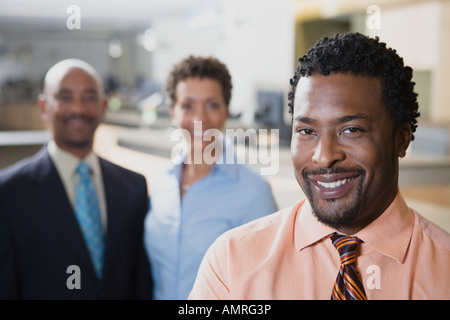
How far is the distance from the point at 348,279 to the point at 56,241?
760mm

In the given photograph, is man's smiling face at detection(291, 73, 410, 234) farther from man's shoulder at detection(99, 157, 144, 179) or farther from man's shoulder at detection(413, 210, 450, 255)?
man's shoulder at detection(99, 157, 144, 179)

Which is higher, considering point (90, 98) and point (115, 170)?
point (90, 98)

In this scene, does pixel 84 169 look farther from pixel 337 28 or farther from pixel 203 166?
pixel 337 28

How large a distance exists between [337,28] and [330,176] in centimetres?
542

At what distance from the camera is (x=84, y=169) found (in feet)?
4.57

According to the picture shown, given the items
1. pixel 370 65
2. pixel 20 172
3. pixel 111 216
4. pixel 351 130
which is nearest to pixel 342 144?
pixel 351 130

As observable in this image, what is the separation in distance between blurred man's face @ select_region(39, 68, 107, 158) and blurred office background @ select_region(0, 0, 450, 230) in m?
0.17

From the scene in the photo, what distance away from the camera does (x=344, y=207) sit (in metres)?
0.85

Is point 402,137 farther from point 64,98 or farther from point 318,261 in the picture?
point 64,98

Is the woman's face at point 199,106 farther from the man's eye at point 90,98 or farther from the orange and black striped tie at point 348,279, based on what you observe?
the orange and black striped tie at point 348,279

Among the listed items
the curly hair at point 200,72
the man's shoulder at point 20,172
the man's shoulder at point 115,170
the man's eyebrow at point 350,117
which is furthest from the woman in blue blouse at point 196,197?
the man's eyebrow at point 350,117

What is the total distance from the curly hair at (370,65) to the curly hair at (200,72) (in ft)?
1.69

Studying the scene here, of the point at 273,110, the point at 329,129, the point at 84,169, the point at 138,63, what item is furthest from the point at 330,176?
the point at 138,63

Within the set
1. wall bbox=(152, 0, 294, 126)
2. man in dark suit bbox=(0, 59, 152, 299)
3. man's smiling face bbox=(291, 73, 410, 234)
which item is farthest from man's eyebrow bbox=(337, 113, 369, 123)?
wall bbox=(152, 0, 294, 126)
